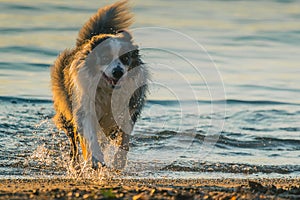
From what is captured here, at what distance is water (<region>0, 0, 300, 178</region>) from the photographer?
9.91 metres

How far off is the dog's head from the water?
2.14ft

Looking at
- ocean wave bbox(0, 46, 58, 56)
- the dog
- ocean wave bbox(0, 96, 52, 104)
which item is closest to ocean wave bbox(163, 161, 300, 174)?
the dog

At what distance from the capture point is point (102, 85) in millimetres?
8781

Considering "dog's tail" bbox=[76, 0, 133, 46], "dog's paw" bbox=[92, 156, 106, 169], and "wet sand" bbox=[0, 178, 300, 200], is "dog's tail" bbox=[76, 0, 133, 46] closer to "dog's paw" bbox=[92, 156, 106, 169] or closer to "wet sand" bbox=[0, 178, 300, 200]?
"dog's paw" bbox=[92, 156, 106, 169]

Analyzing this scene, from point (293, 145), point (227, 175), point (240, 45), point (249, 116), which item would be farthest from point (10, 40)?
point (227, 175)

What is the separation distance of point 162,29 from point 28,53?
326 centimetres

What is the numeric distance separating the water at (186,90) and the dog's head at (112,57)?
2.14ft

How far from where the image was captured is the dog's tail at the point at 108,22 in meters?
9.29

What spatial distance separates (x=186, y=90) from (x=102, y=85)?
15.9 ft

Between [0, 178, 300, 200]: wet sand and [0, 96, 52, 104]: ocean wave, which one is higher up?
[0, 178, 300, 200]: wet sand

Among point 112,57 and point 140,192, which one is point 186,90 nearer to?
point 112,57

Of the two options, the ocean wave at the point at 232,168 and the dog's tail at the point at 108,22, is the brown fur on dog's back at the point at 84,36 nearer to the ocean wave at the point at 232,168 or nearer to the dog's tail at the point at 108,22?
the dog's tail at the point at 108,22

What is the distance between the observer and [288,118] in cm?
1234

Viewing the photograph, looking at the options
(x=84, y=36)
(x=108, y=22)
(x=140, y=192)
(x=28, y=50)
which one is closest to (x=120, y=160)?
(x=84, y=36)
